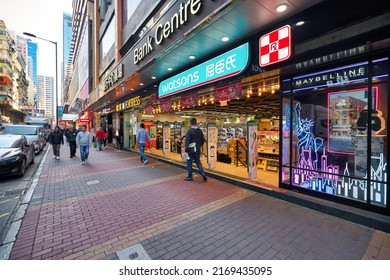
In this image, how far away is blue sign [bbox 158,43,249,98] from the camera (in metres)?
5.16

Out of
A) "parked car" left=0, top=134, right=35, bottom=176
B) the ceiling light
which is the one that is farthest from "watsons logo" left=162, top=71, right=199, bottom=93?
"parked car" left=0, top=134, right=35, bottom=176

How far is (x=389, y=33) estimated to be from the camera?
135 inches

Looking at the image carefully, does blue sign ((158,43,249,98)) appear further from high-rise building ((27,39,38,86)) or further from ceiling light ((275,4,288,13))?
high-rise building ((27,39,38,86))

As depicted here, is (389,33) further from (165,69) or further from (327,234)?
(165,69)

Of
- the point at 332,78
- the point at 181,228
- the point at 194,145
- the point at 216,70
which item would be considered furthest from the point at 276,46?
the point at 181,228

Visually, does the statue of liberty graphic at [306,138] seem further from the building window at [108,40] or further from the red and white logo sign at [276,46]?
the building window at [108,40]

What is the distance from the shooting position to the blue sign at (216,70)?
516cm

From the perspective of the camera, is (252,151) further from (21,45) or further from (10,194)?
(21,45)

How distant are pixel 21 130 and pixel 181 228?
1385 cm

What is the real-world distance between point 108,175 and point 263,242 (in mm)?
6061

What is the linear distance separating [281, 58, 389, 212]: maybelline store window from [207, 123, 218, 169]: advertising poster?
2.92 metres

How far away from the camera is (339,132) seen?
4.32 metres

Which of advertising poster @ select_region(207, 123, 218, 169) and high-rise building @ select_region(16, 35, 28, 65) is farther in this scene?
high-rise building @ select_region(16, 35, 28, 65)
